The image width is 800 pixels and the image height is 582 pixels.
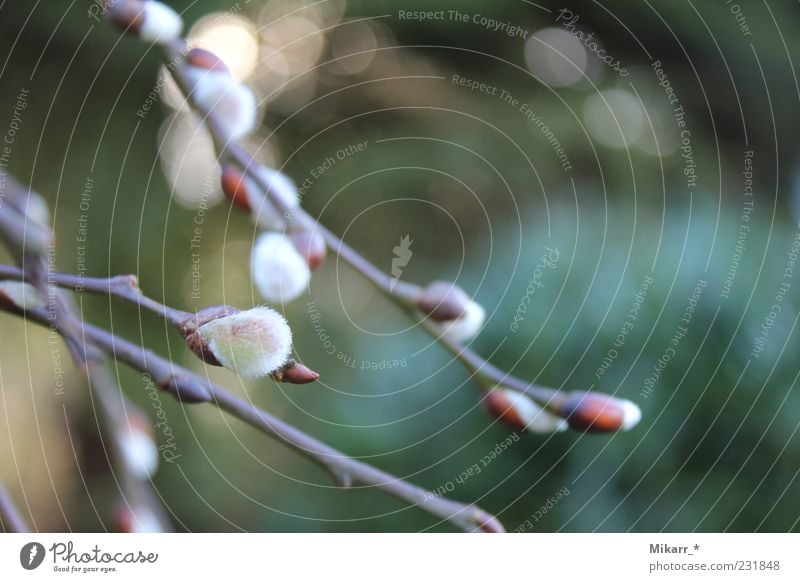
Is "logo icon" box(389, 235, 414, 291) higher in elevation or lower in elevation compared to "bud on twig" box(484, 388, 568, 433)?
higher

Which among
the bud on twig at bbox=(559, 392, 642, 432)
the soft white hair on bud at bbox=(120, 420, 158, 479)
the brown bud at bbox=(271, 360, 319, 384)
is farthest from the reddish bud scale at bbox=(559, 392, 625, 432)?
the soft white hair on bud at bbox=(120, 420, 158, 479)

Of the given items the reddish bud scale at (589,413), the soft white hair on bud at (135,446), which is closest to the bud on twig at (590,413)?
the reddish bud scale at (589,413)

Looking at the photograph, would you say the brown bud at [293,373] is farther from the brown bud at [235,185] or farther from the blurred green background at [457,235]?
the blurred green background at [457,235]

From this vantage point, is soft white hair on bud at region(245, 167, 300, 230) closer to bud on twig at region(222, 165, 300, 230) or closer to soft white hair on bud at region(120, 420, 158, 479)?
bud on twig at region(222, 165, 300, 230)

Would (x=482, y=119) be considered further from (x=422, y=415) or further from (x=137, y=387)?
(x=137, y=387)
